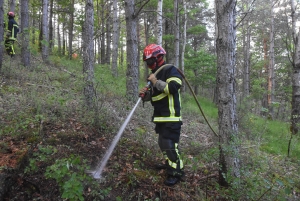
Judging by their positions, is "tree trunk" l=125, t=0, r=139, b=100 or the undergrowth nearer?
the undergrowth

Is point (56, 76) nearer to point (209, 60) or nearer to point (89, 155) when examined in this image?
point (89, 155)

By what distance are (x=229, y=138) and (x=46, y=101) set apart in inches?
162

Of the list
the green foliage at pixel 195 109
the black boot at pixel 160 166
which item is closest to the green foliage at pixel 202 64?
the green foliage at pixel 195 109

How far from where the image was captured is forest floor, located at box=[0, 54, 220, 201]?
10.1 ft

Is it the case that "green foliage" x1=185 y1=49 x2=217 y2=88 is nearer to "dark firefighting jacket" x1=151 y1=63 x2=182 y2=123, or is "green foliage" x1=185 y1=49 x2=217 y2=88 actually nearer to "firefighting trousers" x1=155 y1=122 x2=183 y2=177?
"dark firefighting jacket" x1=151 y1=63 x2=182 y2=123

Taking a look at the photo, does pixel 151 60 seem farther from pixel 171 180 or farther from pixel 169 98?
pixel 171 180

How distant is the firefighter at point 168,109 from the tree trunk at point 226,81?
2.13 feet

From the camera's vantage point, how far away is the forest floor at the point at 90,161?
121 inches

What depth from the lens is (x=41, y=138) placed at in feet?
13.4

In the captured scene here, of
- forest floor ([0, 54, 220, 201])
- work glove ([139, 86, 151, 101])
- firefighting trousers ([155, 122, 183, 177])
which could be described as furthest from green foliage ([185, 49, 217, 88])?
firefighting trousers ([155, 122, 183, 177])

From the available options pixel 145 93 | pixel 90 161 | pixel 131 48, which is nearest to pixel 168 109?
pixel 145 93

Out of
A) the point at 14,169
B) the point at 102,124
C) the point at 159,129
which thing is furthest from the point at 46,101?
the point at 159,129

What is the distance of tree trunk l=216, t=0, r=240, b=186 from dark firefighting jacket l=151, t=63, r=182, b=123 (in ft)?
2.16

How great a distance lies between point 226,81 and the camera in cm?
350
